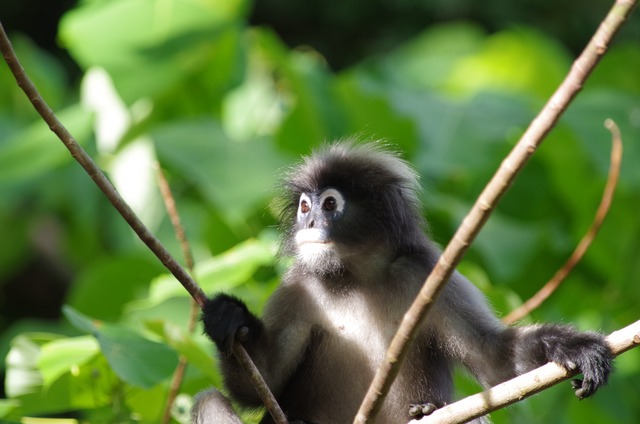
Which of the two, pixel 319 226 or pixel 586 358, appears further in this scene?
pixel 319 226

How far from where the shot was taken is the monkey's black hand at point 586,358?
96.8 inches

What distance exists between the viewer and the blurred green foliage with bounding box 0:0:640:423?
455cm

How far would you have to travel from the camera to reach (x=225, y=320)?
267cm

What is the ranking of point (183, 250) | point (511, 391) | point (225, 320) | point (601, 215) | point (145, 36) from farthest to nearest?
point (145, 36) < point (601, 215) < point (183, 250) < point (225, 320) < point (511, 391)

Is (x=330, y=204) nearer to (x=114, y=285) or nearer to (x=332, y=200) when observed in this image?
(x=332, y=200)

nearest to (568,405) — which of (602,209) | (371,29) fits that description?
(602,209)

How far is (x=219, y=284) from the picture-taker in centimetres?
384

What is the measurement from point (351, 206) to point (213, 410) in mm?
732

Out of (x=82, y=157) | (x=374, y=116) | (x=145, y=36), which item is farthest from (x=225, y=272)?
(x=145, y=36)

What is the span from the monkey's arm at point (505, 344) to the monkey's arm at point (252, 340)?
1.52ft

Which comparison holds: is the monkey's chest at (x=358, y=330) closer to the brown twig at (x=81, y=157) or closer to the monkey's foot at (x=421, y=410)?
the monkey's foot at (x=421, y=410)

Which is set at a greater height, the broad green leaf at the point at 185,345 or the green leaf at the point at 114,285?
the broad green leaf at the point at 185,345

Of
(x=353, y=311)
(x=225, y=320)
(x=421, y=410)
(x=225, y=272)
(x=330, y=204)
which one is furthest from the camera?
(x=225, y=272)

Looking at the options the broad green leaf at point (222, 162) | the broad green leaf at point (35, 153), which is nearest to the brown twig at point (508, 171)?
the broad green leaf at point (222, 162)
